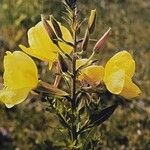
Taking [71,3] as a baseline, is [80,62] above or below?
below

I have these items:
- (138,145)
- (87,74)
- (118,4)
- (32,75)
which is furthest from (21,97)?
(118,4)

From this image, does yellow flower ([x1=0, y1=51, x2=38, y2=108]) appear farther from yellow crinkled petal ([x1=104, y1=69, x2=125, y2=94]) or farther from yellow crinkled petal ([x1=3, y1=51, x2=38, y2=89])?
yellow crinkled petal ([x1=104, y1=69, x2=125, y2=94])

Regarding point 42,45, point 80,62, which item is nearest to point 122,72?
point 80,62

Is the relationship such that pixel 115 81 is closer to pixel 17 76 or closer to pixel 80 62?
pixel 80 62

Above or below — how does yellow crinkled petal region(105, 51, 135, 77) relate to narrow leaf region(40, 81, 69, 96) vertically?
above

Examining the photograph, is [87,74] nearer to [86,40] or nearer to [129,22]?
[86,40]

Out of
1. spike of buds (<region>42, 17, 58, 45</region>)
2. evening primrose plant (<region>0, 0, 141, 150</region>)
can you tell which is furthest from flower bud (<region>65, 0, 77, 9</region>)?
spike of buds (<region>42, 17, 58, 45</region>)

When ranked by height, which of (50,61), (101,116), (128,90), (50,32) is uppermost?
(50,32)
